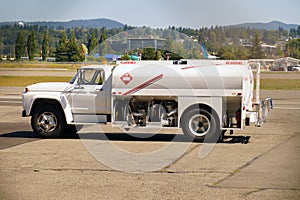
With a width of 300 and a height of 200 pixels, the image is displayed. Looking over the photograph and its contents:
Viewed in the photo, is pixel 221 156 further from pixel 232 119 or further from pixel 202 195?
pixel 202 195

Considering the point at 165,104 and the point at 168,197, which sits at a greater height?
the point at 165,104

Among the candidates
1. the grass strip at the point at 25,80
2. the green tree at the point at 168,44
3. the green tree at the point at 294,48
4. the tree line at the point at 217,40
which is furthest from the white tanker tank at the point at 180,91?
the green tree at the point at 294,48

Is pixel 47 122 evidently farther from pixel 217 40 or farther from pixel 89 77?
pixel 217 40

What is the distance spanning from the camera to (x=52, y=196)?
24.7ft

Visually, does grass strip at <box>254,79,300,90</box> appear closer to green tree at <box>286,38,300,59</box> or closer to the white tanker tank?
the white tanker tank

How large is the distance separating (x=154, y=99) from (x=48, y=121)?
2.83 meters

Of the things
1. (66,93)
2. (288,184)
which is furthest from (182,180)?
(66,93)

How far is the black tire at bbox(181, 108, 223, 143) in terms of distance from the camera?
1288 cm

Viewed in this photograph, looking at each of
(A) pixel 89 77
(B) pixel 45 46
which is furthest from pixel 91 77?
(B) pixel 45 46

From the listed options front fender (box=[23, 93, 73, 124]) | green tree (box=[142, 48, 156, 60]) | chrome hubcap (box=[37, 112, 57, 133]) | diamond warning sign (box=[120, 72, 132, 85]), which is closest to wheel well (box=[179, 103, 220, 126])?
diamond warning sign (box=[120, 72, 132, 85])

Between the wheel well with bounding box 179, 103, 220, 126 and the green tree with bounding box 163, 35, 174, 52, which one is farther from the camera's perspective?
the green tree with bounding box 163, 35, 174, 52

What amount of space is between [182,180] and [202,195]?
106 cm

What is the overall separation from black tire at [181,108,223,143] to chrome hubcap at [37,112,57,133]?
3309 mm

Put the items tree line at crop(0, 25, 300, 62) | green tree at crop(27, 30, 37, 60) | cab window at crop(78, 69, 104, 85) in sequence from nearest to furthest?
cab window at crop(78, 69, 104, 85)
tree line at crop(0, 25, 300, 62)
green tree at crop(27, 30, 37, 60)
